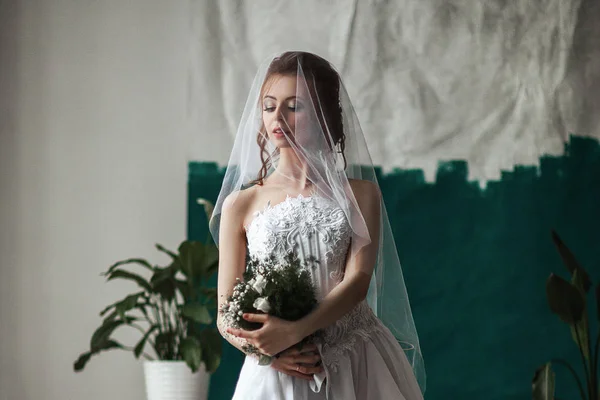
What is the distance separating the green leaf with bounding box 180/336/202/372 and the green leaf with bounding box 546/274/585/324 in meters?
1.58

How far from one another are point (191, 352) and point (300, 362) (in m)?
1.61

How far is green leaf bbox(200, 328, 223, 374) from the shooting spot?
3332 mm

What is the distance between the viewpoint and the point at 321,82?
6.47 feet

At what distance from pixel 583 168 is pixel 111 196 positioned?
2486mm

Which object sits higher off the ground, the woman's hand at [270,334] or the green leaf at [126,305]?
the woman's hand at [270,334]

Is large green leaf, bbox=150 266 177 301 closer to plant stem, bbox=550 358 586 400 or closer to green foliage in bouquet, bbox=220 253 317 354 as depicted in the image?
green foliage in bouquet, bbox=220 253 317 354

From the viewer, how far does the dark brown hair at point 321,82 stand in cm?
195

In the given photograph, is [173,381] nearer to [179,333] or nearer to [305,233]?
[179,333]

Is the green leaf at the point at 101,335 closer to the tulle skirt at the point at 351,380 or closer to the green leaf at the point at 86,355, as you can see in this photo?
the green leaf at the point at 86,355

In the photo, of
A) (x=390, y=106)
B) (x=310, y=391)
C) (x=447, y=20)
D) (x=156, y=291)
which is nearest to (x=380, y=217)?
(x=310, y=391)

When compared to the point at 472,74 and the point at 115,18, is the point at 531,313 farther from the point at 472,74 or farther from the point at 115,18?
the point at 115,18

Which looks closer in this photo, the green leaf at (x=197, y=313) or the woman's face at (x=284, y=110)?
the woman's face at (x=284, y=110)

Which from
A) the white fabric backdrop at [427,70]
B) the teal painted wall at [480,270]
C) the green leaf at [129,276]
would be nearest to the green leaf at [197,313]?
the green leaf at [129,276]

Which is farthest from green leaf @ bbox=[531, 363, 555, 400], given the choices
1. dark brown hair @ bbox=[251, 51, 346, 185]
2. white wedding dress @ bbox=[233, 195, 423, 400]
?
dark brown hair @ bbox=[251, 51, 346, 185]
